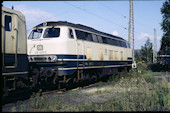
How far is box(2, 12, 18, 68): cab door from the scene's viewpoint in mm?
7453

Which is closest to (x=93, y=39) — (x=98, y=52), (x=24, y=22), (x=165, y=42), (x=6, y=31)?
(x=98, y=52)

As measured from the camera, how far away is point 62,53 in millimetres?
10398

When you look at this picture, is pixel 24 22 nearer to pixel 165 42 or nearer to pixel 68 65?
pixel 68 65

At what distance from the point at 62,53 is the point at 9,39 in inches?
127

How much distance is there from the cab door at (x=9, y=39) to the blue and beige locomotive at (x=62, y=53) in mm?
1768

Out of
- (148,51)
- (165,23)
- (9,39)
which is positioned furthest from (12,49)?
(148,51)

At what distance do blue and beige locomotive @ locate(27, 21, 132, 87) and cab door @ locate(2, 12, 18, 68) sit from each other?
1768 mm

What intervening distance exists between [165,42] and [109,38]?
48.9ft

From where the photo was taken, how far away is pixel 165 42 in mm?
28109

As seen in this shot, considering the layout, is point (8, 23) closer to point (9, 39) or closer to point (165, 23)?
point (9, 39)

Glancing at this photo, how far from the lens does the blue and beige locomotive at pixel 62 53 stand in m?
10.4

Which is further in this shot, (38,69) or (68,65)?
(68,65)

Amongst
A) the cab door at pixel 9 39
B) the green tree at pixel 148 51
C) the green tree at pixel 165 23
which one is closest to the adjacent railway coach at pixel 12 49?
the cab door at pixel 9 39

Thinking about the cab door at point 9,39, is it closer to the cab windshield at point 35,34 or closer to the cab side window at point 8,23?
the cab side window at point 8,23
